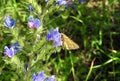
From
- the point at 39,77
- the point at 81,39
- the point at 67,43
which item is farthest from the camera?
the point at 81,39

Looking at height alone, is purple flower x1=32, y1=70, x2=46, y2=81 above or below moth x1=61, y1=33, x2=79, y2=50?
above

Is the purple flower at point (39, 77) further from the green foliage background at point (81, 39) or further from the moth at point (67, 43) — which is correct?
the moth at point (67, 43)

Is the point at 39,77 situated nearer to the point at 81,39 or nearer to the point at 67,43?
the point at 67,43

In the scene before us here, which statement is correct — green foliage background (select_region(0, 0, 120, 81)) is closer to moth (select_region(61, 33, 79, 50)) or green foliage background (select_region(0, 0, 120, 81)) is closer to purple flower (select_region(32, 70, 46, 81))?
moth (select_region(61, 33, 79, 50))

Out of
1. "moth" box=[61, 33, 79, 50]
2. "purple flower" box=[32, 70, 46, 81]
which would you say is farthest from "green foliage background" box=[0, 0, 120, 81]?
"purple flower" box=[32, 70, 46, 81]

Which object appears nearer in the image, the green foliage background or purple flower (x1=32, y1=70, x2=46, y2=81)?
purple flower (x1=32, y1=70, x2=46, y2=81)

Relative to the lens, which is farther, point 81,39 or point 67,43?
point 81,39

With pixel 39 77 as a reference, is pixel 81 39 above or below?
below

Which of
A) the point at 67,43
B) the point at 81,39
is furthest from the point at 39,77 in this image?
the point at 81,39

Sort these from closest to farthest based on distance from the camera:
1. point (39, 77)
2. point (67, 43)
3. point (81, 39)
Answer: point (39, 77), point (67, 43), point (81, 39)

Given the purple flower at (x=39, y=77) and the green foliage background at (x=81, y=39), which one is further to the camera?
the green foliage background at (x=81, y=39)

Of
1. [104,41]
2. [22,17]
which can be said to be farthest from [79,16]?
[22,17]

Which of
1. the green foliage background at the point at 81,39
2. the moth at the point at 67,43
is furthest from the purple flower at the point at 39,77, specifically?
the moth at the point at 67,43
